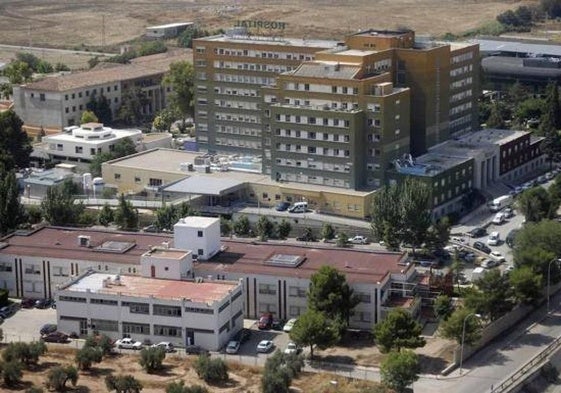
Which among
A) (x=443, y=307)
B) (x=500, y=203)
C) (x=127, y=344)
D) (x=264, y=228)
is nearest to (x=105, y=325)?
(x=127, y=344)

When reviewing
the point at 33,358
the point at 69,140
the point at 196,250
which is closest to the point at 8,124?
the point at 69,140

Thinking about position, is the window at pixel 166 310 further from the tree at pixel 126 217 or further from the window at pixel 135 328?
the tree at pixel 126 217

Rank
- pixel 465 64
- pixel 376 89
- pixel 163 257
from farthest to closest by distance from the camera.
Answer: pixel 465 64, pixel 376 89, pixel 163 257

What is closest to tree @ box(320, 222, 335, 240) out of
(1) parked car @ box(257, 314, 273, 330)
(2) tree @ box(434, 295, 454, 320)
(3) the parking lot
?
(1) parked car @ box(257, 314, 273, 330)

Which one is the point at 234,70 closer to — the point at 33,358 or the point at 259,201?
the point at 259,201

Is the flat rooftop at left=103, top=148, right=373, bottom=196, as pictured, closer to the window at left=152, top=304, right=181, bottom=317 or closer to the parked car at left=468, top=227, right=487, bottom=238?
the parked car at left=468, top=227, right=487, bottom=238

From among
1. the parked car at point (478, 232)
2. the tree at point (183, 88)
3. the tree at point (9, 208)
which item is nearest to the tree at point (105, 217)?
the tree at point (9, 208)

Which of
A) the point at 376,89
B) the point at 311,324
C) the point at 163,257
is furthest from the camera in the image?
the point at 376,89
